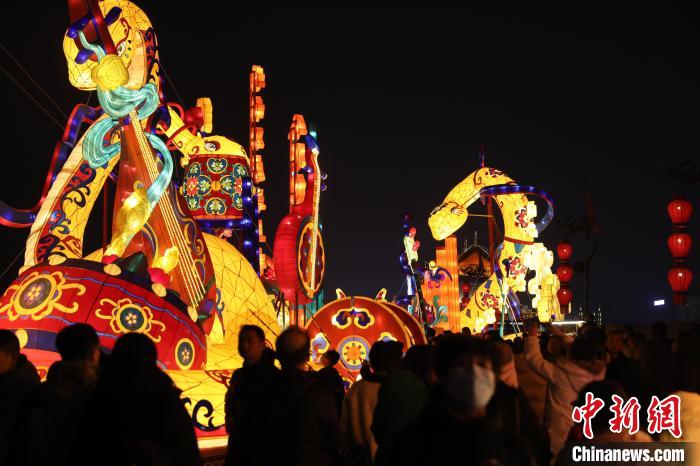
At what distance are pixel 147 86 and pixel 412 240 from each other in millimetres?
17980

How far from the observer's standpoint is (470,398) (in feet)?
8.99

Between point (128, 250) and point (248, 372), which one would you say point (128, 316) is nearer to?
point (128, 250)

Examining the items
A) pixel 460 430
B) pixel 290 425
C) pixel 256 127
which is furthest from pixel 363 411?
pixel 256 127

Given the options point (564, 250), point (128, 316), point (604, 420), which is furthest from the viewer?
point (564, 250)

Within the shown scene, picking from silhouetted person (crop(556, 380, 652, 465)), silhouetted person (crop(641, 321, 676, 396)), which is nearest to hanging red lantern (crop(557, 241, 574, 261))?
silhouetted person (crop(641, 321, 676, 396))

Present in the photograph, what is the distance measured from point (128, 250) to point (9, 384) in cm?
655

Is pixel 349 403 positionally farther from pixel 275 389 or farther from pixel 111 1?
pixel 111 1

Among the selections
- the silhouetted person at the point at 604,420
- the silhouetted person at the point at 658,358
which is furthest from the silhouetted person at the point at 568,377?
the silhouetted person at the point at 658,358

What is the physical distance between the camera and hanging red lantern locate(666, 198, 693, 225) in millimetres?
16844

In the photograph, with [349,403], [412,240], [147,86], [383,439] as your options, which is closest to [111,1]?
[147,86]

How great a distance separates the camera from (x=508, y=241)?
27844mm

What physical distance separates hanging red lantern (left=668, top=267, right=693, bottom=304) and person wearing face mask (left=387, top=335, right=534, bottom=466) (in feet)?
49.7

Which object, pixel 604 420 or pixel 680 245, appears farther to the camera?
pixel 680 245

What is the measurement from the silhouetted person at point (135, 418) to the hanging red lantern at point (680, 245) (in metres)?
15.2
